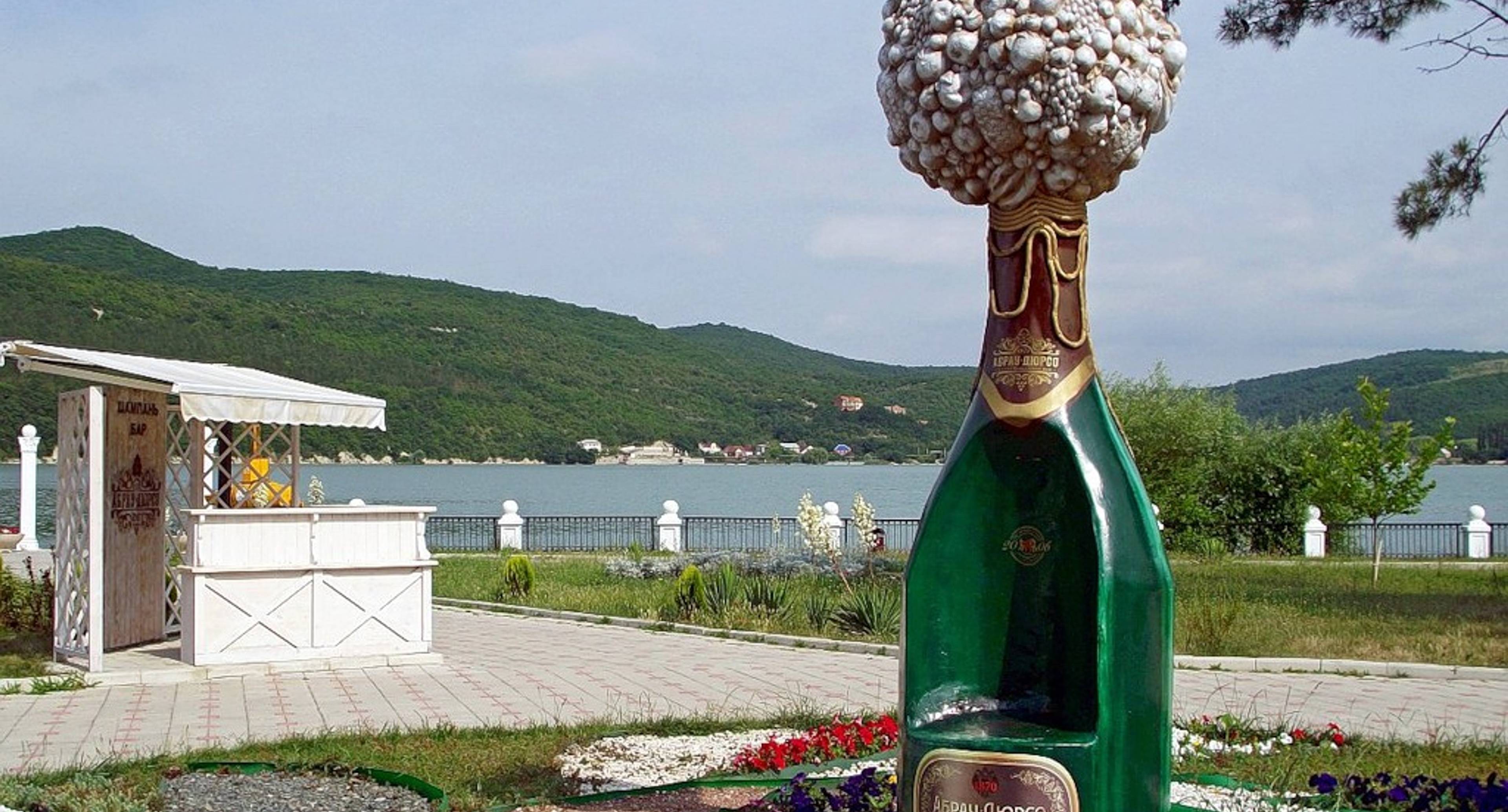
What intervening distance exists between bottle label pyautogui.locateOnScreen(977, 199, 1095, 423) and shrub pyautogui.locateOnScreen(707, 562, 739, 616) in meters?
11.7

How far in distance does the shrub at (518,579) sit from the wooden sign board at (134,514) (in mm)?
5868

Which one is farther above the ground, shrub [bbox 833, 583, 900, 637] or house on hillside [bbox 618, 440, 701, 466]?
house on hillside [bbox 618, 440, 701, 466]

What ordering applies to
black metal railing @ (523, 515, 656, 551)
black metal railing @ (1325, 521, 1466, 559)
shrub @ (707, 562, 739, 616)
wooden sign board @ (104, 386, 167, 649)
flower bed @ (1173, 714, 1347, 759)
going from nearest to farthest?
flower bed @ (1173, 714, 1347, 759)
wooden sign board @ (104, 386, 167, 649)
shrub @ (707, 562, 739, 616)
black metal railing @ (1325, 521, 1466, 559)
black metal railing @ (523, 515, 656, 551)

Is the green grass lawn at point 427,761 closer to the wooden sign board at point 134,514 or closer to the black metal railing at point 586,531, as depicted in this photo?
the wooden sign board at point 134,514

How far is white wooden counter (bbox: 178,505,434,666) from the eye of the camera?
11.9m

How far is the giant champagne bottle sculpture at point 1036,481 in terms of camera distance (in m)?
3.95

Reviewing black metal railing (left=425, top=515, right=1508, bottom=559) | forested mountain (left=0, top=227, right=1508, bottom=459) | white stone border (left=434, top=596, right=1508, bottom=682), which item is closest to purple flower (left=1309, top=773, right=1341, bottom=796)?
white stone border (left=434, top=596, right=1508, bottom=682)

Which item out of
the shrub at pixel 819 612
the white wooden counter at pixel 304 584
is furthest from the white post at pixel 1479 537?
the white wooden counter at pixel 304 584

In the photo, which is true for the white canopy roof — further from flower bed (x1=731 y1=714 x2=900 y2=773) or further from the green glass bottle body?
the green glass bottle body

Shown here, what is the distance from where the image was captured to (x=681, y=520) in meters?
29.6

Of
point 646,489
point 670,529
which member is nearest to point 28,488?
point 670,529

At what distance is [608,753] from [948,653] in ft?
13.0

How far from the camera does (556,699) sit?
10.6m

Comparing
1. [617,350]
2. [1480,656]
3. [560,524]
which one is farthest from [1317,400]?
[1480,656]
